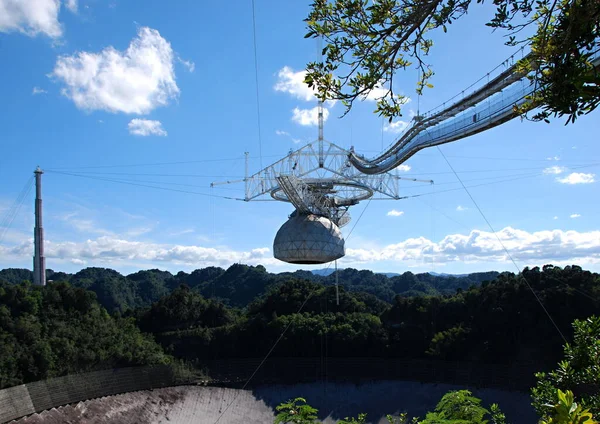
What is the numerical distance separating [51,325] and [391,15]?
97.0ft

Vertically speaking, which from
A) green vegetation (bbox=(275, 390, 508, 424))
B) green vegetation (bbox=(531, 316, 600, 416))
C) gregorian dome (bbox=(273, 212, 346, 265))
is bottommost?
green vegetation (bbox=(275, 390, 508, 424))

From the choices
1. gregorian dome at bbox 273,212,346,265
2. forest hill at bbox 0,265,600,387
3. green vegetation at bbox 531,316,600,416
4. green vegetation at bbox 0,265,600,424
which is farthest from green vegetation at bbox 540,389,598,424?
forest hill at bbox 0,265,600,387

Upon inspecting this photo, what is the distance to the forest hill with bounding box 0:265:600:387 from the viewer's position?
91.1ft

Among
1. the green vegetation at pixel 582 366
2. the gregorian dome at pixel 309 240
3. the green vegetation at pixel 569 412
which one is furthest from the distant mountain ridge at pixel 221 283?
the green vegetation at pixel 569 412

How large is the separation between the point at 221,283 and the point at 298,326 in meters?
49.6

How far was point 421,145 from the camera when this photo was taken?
14.9m

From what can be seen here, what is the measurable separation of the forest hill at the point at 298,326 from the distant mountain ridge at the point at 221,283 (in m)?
27.1

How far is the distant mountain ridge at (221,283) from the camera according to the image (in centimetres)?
7719

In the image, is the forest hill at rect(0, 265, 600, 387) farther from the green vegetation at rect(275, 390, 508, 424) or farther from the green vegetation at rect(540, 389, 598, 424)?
the green vegetation at rect(540, 389, 598, 424)

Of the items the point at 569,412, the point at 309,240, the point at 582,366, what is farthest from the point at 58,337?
the point at 569,412

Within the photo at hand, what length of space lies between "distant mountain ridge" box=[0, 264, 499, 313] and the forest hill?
88.8 ft

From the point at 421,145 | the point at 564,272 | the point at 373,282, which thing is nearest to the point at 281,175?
the point at 421,145

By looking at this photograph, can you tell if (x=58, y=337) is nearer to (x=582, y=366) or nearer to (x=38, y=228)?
(x=38, y=228)

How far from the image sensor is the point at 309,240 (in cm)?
2530
